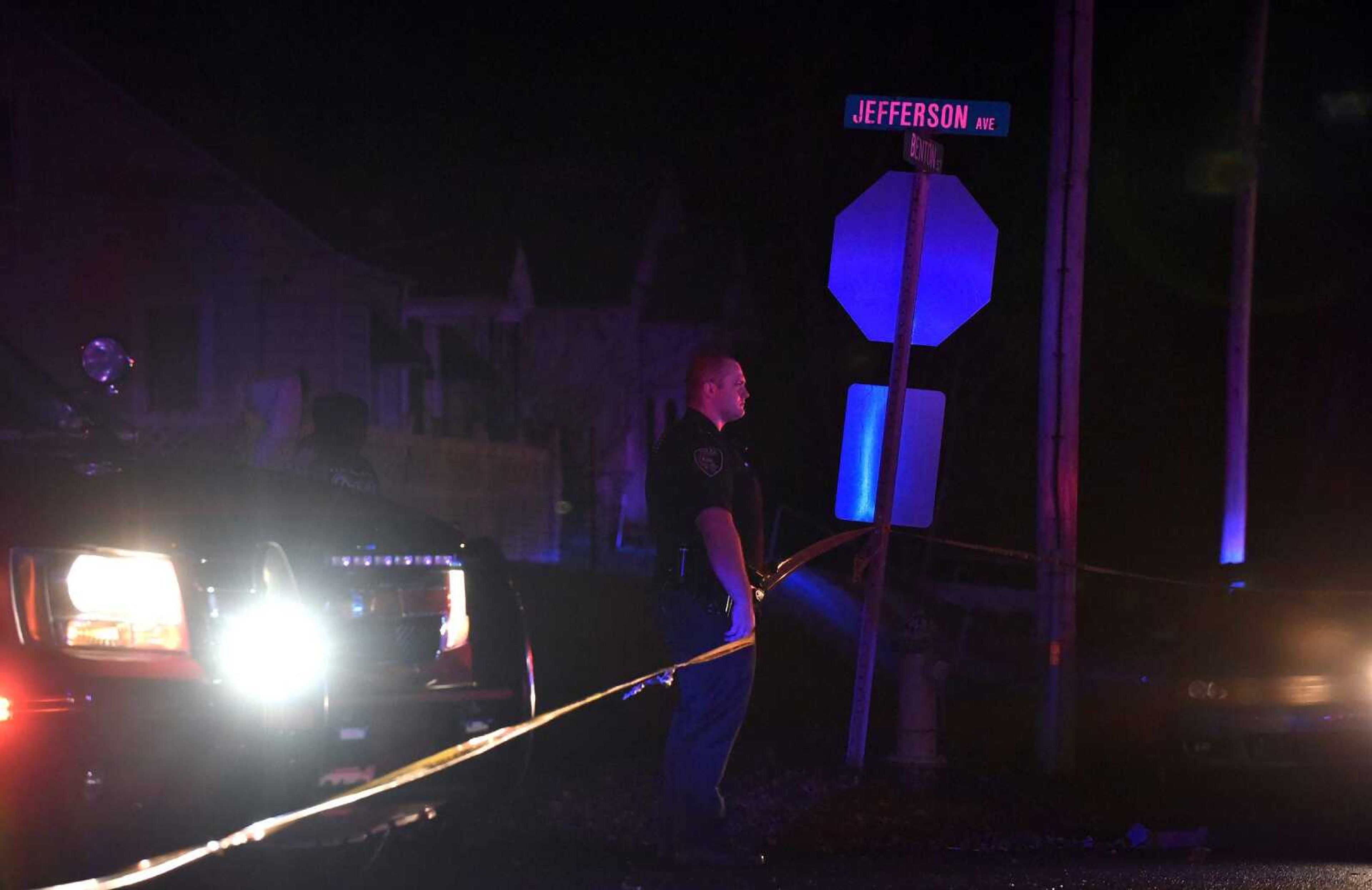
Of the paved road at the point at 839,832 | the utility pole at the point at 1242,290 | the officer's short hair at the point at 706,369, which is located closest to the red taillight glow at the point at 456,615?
the paved road at the point at 839,832

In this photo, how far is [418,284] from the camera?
35.3 m

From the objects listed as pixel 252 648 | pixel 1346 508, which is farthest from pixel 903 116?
pixel 1346 508

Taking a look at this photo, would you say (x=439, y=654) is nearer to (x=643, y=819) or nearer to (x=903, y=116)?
(x=643, y=819)

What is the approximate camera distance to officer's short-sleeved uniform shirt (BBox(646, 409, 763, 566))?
5.99 metres

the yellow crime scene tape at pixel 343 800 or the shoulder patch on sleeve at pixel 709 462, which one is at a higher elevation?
the shoulder patch on sleeve at pixel 709 462

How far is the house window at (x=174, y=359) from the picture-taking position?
24281mm

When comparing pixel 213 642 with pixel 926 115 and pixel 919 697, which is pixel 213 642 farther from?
pixel 926 115

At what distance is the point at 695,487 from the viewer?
5.99m

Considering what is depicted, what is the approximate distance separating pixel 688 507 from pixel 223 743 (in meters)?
2.42

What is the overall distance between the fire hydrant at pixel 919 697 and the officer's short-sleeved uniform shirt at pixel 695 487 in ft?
5.25

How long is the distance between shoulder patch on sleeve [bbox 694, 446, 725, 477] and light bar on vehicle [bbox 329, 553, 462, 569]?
1383mm

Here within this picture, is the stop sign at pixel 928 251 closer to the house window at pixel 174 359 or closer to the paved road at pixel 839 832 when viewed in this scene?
the paved road at pixel 839 832

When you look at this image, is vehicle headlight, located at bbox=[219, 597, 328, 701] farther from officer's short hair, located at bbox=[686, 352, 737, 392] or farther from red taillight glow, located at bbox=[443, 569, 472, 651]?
officer's short hair, located at bbox=[686, 352, 737, 392]

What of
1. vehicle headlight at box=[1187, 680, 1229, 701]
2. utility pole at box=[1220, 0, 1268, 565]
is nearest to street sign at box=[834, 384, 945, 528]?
vehicle headlight at box=[1187, 680, 1229, 701]
